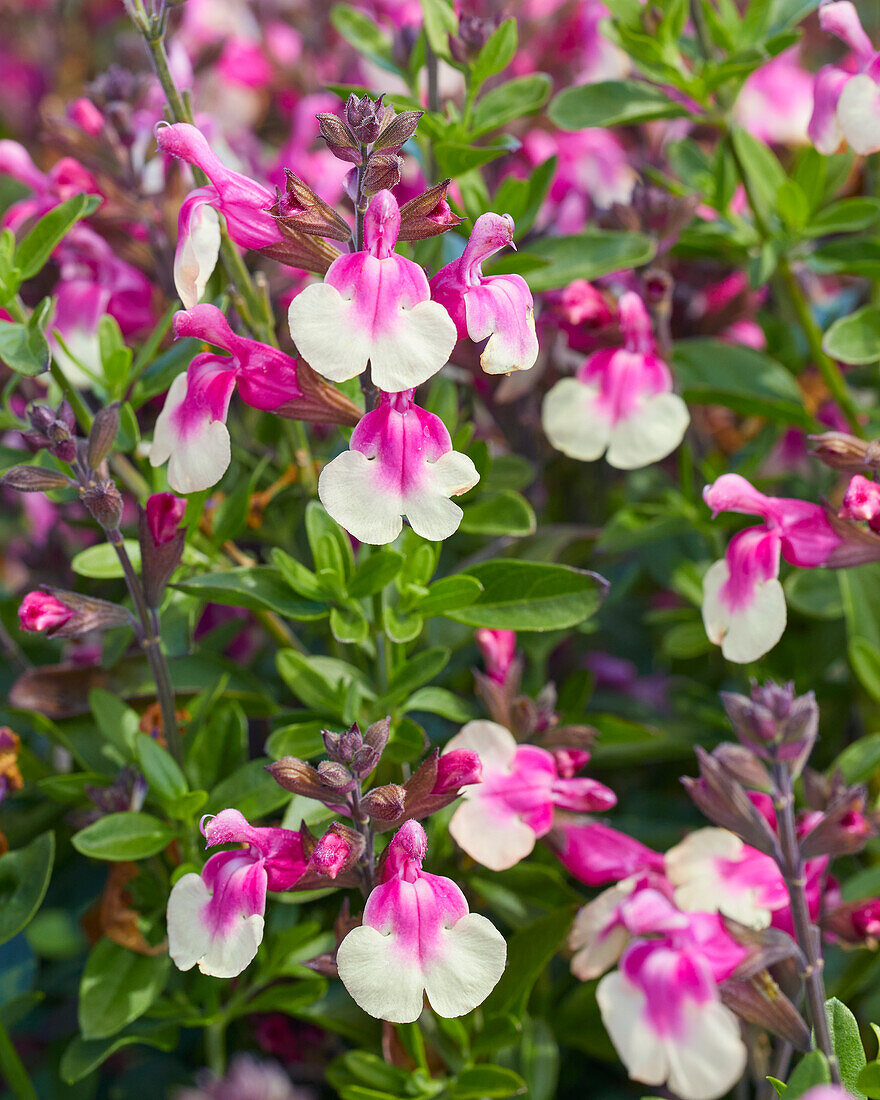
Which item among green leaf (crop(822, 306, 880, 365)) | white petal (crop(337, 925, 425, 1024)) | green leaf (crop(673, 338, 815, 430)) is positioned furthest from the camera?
green leaf (crop(673, 338, 815, 430))

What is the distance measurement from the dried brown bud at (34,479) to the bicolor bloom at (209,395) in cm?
7

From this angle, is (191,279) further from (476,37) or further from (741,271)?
(741,271)

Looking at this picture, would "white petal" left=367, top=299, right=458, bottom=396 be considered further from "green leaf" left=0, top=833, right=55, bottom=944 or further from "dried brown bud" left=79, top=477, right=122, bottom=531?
"green leaf" left=0, top=833, right=55, bottom=944

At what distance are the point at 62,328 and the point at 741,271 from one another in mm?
706

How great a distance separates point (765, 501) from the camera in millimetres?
796

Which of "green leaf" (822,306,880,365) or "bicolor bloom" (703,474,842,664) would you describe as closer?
"bicolor bloom" (703,474,842,664)

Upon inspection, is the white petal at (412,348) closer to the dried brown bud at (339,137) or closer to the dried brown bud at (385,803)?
the dried brown bud at (339,137)

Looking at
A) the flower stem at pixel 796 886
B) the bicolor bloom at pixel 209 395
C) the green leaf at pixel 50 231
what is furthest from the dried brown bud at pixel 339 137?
the flower stem at pixel 796 886

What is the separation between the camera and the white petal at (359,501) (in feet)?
1.94

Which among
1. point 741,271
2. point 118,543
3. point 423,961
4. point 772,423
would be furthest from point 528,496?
point 423,961

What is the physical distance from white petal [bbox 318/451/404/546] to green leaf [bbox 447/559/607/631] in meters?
0.19

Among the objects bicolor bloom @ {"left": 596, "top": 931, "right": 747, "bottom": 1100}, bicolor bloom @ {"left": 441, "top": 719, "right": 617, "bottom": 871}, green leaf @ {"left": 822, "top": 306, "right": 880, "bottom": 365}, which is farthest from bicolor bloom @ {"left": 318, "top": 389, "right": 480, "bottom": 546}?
green leaf @ {"left": 822, "top": 306, "right": 880, "bottom": 365}

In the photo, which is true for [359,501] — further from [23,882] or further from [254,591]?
[23,882]

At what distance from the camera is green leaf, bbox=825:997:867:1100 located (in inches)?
24.4
